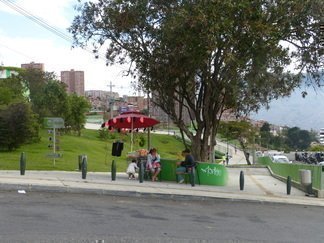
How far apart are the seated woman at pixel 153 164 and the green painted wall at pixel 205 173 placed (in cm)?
66

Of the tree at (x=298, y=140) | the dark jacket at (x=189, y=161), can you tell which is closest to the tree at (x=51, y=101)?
the dark jacket at (x=189, y=161)

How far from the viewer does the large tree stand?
1800 centimetres

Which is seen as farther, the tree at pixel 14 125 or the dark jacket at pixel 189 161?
the tree at pixel 14 125

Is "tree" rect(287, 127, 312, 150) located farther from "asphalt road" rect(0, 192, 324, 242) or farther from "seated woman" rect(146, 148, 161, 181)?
"asphalt road" rect(0, 192, 324, 242)

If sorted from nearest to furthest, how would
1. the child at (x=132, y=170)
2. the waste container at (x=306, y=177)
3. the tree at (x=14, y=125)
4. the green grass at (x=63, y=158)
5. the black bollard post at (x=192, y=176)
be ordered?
the black bollard post at (x=192, y=176) < the waste container at (x=306, y=177) < the child at (x=132, y=170) < the green grass at (x=63, y=158) < the tree at (x=14, y=125)

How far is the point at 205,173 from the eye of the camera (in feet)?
73.7

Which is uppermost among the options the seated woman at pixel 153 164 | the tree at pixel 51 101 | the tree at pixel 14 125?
the tree at pixel 51 101

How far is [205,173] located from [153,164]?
2.27 meters

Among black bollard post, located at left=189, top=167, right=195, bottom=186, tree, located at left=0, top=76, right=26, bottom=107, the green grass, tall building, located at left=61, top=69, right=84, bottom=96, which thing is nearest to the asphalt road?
black bollard post, located at left=189, top=167, right=195, bottom=186

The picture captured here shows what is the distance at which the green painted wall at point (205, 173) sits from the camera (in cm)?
2234

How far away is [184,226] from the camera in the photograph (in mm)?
11062

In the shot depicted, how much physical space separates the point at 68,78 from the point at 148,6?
10872cm

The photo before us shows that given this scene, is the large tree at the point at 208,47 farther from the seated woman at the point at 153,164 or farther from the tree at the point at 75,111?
the tree at the point at 75,111

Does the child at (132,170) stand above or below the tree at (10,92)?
below
